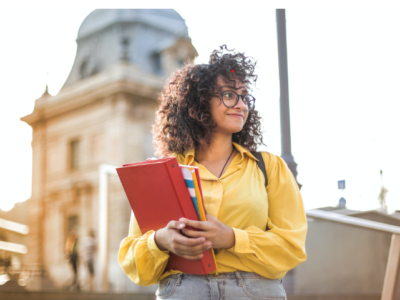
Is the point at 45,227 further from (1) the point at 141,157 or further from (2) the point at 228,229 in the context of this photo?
(2) the point at 228,229

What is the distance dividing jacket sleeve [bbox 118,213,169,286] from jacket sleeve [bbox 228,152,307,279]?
0.31 m

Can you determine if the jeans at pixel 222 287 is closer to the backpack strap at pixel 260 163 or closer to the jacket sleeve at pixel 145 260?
the jacket sleeve at pixel 145 260

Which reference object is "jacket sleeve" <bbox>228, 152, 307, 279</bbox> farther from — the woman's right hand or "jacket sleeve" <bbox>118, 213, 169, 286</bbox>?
"jacket sleeve" <bbox>118, 213, 169, 286</bbox>

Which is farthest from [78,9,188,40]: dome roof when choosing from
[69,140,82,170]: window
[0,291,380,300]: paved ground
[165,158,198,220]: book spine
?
[165,158,198,220]: book spine

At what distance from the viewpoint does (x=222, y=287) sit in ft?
5.79

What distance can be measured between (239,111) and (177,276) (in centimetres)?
79

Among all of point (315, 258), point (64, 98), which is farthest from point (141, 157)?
point (315, 258)

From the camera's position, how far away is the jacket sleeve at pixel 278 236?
5.78ft

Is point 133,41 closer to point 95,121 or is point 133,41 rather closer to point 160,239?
point 95,121

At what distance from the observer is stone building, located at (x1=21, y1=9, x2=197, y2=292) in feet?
58.9

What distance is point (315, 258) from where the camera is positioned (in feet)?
15.7

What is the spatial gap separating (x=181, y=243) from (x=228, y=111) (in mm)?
686

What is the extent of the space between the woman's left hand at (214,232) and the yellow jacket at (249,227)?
0.03 metres

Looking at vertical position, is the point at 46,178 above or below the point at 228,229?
above
